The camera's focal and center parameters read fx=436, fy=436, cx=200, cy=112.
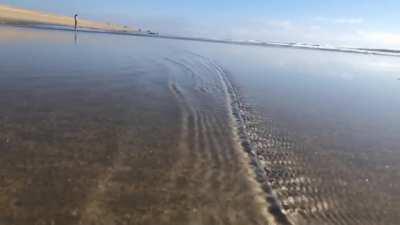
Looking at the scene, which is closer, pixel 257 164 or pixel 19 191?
pixel 19 191

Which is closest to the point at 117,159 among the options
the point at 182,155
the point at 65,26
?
the point at 182,155

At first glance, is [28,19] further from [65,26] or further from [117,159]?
[117,159]

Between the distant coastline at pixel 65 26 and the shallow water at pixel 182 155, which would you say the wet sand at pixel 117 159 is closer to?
the shallow water at pixel 182 155

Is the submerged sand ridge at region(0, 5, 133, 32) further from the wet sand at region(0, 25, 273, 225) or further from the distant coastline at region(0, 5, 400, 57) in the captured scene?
the wet sand at region(0, 25, 273, 225)

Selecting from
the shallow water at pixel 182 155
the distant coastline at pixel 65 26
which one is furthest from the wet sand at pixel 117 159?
the distant coastline at pixel 65 26

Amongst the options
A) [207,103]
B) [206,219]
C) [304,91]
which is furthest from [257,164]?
[304,91]

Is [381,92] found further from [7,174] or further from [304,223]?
[7,174]

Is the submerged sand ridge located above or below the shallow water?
below

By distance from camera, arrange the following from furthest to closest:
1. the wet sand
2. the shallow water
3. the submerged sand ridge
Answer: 1. the submerged sand ridge
2. the shallow water
3. the wet sand

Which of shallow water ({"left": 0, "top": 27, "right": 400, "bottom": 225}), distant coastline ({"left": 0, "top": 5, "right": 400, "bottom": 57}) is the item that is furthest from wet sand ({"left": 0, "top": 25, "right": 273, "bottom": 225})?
distant coastline ({"left": 0, "top": 5, "right": 400, "bottom": 57})
